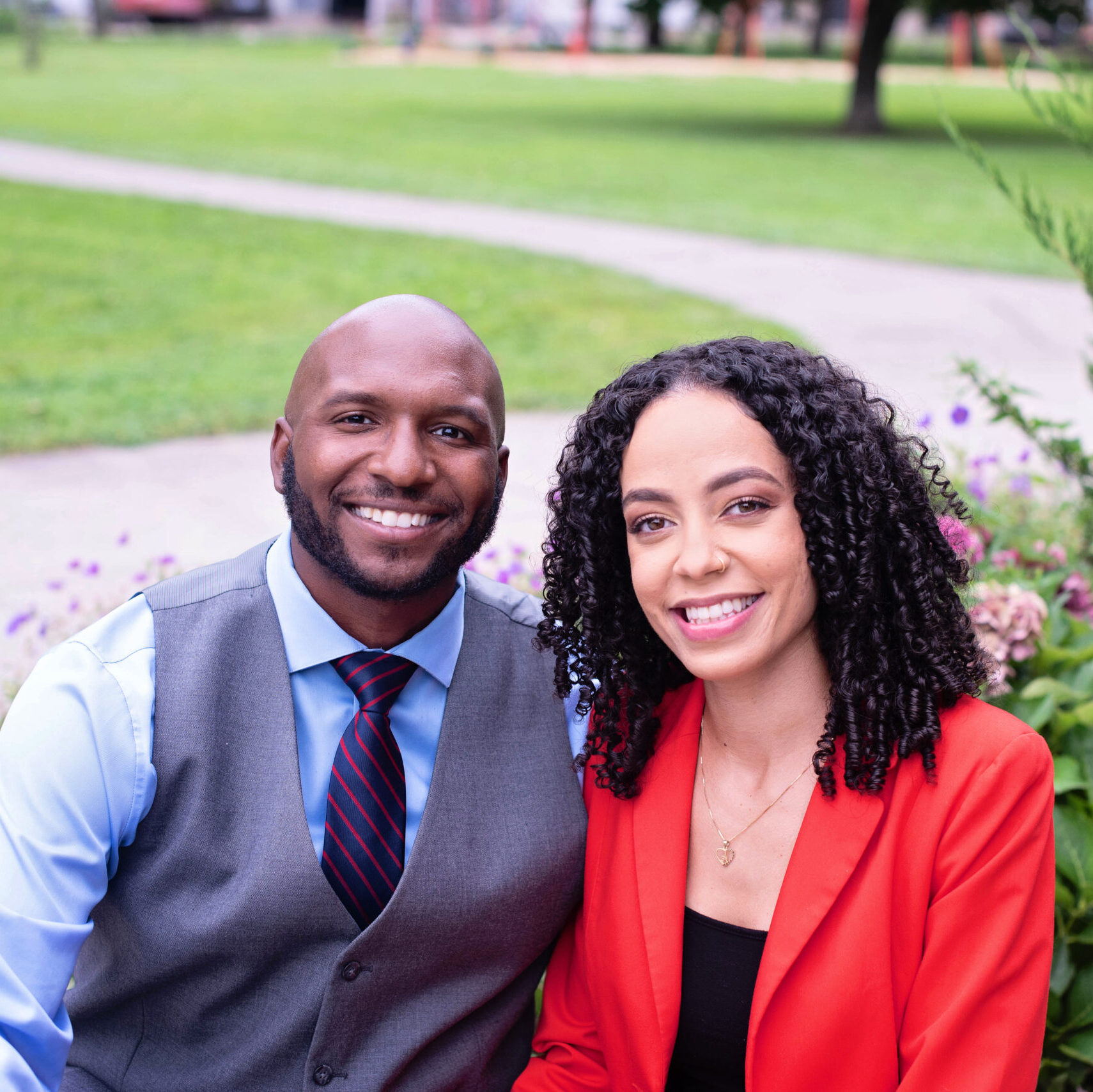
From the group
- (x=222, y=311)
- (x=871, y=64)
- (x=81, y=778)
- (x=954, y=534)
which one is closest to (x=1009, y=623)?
(x=954, y=534)

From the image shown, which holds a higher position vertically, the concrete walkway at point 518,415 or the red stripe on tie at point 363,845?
the red stripe on tie at point 363,845

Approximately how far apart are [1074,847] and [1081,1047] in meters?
0.41

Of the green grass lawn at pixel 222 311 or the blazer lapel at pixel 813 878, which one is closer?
the blazer lapel at pixel 813 878

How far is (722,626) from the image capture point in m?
2.16

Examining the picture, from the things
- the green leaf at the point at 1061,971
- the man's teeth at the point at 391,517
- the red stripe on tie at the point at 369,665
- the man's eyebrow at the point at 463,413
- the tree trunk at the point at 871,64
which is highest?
the man's eyebrow at the point at 463,413

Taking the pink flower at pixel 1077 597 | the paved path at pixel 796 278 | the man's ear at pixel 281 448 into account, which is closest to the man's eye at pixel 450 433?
the man's ear at pixel 281 448

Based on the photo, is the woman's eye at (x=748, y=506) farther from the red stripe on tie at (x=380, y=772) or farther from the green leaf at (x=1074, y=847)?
the green leaf at (x=1074, y=847)

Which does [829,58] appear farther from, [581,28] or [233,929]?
[233,929]

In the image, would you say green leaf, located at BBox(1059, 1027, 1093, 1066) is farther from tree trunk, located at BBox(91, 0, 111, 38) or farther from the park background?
tree trunk, located at BBox(91, 0, 111, 38)

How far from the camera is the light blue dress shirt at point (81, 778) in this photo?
78.5 inches

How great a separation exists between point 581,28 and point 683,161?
117ft

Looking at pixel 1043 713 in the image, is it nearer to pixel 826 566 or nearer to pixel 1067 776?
pixel 1067 776

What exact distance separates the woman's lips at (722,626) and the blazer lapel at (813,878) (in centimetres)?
33

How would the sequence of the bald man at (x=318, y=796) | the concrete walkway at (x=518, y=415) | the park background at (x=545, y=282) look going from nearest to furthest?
1. the bald man at (x=318, y=796)
2. the park background at (x=545, y=282)
3. the concrete walkway at (x=518, y=415)
